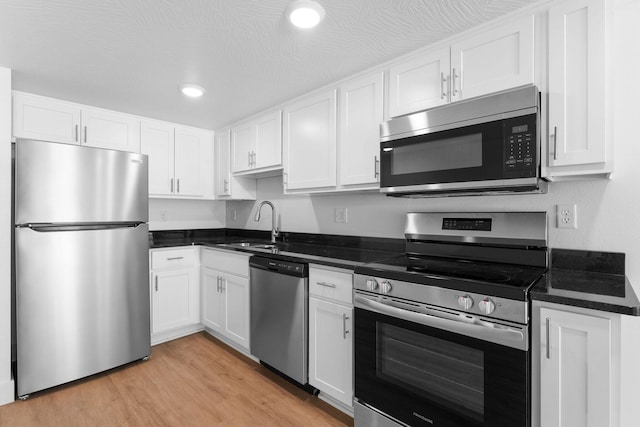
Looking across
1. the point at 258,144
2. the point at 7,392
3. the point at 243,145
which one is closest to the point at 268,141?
the point at 258,144

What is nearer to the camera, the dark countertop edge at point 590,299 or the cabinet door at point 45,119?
the dark countertop edge at point 590,299

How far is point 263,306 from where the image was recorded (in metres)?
2.45

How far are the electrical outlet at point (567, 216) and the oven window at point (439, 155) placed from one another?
0.52 meters

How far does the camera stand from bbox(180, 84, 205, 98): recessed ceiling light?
7.97 feet

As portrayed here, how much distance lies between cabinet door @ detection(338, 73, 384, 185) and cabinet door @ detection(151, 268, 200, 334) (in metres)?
1.95

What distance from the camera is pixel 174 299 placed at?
3092 mm

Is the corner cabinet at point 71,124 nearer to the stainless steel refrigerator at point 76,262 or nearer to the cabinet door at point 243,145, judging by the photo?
the stainless steel refrigerator at point 76,262

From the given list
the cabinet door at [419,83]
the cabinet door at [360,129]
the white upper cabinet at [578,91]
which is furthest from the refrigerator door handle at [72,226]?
the white upper cabinet at [578,91]

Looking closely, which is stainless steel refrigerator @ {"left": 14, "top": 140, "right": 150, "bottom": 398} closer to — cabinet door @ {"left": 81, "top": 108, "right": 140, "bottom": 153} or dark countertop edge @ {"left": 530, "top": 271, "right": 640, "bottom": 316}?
cabinet door @ {"left": 81, "top": 108, "right": 140, "bottom": 153}

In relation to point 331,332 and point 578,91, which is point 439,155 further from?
point 331,332

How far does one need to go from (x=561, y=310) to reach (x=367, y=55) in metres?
1.70

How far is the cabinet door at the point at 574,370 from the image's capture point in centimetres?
112

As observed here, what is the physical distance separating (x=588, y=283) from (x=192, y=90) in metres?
2.72

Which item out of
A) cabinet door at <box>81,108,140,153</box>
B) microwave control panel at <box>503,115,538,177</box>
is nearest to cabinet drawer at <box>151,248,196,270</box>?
cabinet door at <box>81,108,140,153</box>
